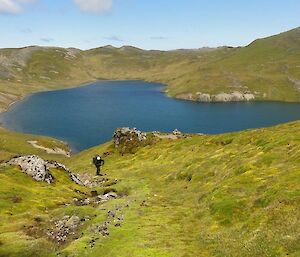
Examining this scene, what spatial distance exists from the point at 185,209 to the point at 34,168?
97.8ft

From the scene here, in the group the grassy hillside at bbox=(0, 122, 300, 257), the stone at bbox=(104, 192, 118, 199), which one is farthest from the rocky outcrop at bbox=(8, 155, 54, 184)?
the stone at bbox=(104, 192, 118, 199)

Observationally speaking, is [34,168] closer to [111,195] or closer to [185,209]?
[111,195]

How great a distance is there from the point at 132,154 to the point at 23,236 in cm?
7075

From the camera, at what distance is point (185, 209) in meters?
49.7

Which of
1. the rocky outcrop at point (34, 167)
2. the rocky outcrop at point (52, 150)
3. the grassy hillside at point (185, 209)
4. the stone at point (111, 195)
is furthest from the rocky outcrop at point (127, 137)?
the rocky outcrop at point (52, 150)

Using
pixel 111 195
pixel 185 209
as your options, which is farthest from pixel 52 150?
pixel 185 209

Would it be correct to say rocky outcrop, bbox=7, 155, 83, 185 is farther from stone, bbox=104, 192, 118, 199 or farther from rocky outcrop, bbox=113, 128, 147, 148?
rocky outcrop, bbox=113, 128, 147, 148

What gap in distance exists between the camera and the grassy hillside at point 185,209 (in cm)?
3538

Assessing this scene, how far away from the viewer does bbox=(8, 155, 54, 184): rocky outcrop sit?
66.1 m

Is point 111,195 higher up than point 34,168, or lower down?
lower down

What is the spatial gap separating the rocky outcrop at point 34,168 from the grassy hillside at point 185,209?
5.00 ft

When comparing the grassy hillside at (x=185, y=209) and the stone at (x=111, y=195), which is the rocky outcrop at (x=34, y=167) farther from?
the stone at (x=111, y=195)

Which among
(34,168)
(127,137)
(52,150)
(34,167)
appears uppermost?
(34,167)

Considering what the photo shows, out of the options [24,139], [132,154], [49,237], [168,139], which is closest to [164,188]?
[49,237]
